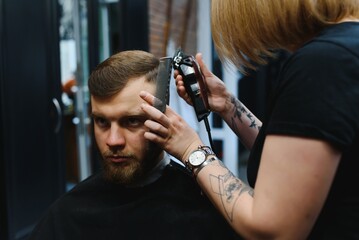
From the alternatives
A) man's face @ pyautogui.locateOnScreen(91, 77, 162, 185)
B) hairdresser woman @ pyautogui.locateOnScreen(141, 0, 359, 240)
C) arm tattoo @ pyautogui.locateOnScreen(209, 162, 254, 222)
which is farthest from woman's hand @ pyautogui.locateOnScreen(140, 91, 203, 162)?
man's face @ pyautogui.locateOnScreen(91, 77, 162, 185)

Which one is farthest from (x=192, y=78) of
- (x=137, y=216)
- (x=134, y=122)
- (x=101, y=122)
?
(x=137, y=216)

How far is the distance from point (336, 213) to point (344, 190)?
2.3 inches

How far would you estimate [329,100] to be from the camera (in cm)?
77

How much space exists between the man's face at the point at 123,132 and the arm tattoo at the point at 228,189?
1.26 feet

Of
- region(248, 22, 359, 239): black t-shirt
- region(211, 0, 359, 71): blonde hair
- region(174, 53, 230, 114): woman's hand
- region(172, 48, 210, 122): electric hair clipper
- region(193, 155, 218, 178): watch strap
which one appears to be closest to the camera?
region(248, 22, 359, 239): black t-shirt

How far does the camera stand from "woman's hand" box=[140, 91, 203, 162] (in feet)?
3.34

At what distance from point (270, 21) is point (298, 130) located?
0.89ft

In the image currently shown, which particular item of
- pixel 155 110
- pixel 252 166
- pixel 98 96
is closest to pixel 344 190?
pixel 252 166

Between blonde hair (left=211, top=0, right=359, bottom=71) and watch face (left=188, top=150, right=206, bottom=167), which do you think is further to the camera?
watch face (left=188, top=150, right=206, bottom=167)

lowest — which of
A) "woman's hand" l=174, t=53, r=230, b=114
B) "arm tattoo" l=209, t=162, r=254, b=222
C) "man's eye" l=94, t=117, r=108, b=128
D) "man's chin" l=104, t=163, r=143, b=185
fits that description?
"man's chin" l=104, t=163, r=143, b=185

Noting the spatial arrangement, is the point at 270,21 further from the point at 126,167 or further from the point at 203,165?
the point at 126,167

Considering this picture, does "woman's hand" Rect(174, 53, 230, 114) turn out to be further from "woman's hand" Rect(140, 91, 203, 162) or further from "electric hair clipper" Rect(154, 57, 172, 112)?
"woman's hand" Rect(140, 91, 203, 162)

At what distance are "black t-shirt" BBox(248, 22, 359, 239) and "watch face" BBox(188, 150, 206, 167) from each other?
0.69 ft

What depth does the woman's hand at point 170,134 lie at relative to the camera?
1.02 meters
